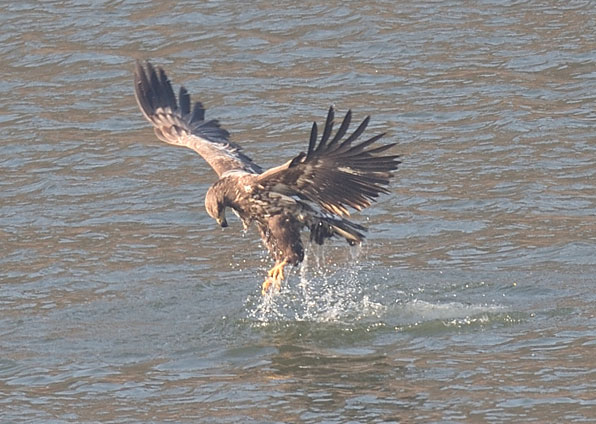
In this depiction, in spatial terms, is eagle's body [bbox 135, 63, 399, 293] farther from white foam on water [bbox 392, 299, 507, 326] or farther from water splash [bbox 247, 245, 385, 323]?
white foam on water [bbox 392, 299, 507, 326]

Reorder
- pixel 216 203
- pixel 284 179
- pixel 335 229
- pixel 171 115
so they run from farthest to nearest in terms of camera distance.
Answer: pixel 171 115 < pixel 335 229 < pixel 216 203 < pixel 284 179

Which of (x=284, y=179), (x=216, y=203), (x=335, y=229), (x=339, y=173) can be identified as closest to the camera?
(x=339, y=173)

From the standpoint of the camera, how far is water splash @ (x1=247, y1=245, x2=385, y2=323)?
34.7 ft

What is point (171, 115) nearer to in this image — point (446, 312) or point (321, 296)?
point (321, 296)

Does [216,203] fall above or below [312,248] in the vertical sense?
above

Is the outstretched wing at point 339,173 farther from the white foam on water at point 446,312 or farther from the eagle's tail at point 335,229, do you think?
the white foam on water at point 446,312

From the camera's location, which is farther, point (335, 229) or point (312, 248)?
point (312, 248)

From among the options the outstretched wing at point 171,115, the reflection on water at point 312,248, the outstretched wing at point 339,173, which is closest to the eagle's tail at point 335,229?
the reflection on water at point 312,248

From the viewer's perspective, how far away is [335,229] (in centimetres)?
1045

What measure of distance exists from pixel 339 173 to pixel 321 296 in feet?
6.45

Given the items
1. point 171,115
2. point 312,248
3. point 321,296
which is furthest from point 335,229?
point 171,115

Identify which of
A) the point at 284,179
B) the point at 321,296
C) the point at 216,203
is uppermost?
the point at 284,179

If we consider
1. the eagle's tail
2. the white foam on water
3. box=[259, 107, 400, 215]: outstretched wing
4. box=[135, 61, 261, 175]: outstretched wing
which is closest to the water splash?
the white foam on water

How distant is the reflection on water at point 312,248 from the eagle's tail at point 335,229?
0.53 meters
